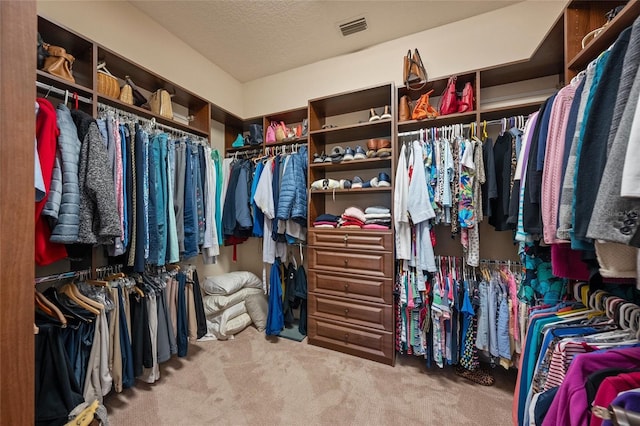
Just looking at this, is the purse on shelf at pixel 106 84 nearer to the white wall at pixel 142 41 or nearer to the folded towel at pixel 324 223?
the white wall at pixel 142 41

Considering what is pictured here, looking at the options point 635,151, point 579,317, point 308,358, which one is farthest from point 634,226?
point 308,358

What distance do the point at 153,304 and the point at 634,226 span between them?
7.51 ft

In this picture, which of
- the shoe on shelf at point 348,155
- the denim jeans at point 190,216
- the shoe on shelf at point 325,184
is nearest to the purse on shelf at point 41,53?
the denim jeans at point 190,216

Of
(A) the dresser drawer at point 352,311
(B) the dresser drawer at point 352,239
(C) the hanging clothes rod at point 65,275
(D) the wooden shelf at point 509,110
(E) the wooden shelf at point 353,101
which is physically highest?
(E) the wooden shelf at point 353,101

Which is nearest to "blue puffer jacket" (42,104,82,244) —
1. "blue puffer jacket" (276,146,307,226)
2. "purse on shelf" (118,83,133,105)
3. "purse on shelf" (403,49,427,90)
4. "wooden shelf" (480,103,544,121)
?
"purse on shelf" (118,83,133,105)

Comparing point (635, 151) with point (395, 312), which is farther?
point (395, 312)

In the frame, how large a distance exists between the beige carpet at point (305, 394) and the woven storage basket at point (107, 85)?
2.00 meters

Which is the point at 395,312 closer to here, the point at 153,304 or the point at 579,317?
the point at 579,317

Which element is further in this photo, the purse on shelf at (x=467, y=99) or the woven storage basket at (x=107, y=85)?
the purse on shelf at (x=467, y=99)

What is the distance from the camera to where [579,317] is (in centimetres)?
94

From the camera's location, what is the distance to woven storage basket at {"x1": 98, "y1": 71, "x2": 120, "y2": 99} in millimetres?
1628

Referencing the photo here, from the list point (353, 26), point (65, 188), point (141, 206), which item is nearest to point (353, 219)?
point (141, 206)

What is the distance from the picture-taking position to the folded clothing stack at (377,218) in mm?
1992

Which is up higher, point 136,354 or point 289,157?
point 289,157
